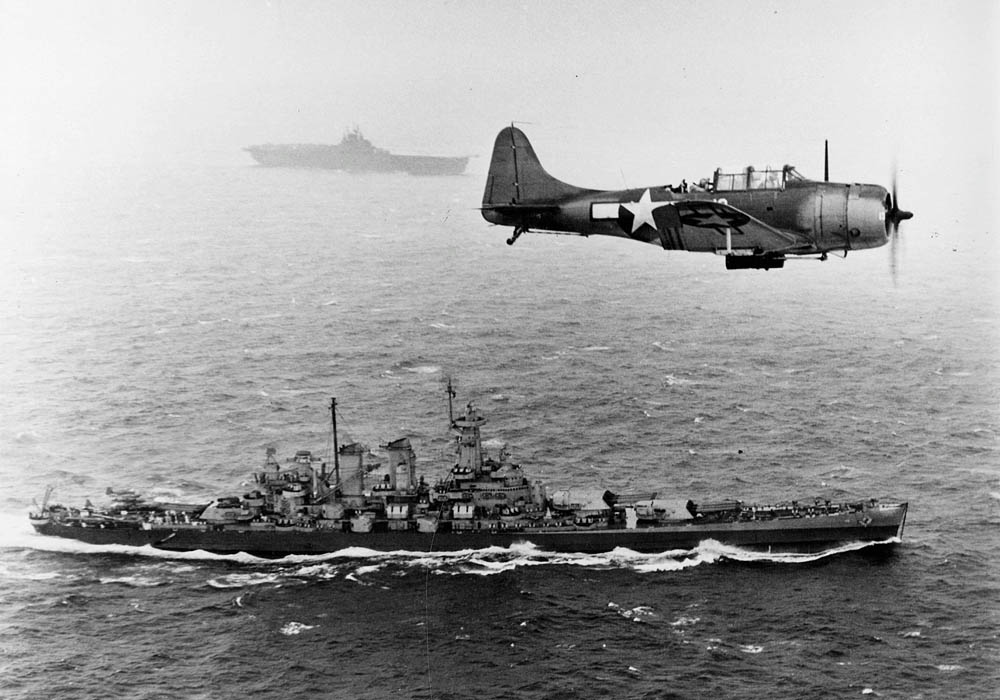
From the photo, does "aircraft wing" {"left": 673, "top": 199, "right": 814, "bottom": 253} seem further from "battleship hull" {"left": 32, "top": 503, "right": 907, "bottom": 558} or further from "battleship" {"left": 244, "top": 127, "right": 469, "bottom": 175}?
"battleship" {"left": 244, "top": 127, "right": 469, "bottom": 175}

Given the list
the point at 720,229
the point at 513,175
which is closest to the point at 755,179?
the point at 720,229

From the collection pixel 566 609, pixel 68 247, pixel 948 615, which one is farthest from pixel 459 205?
pixel 948 615

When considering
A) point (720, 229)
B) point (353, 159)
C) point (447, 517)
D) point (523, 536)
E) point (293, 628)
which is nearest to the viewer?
point (720, 229)

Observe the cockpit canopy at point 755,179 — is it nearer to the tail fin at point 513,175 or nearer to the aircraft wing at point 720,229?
the aircraft wing at point 720,229

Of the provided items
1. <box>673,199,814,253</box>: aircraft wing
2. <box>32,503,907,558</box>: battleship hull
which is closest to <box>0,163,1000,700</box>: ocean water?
<box>32,503,907,558</box>: battleship hull

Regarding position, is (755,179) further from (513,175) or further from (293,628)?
(293,628)

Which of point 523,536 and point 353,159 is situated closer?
point 523,536

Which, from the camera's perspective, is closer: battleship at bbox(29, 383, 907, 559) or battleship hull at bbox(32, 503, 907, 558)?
battleship hull at bbox(32, 503, 907, 558)

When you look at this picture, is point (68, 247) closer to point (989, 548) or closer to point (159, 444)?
point (159, 444)
